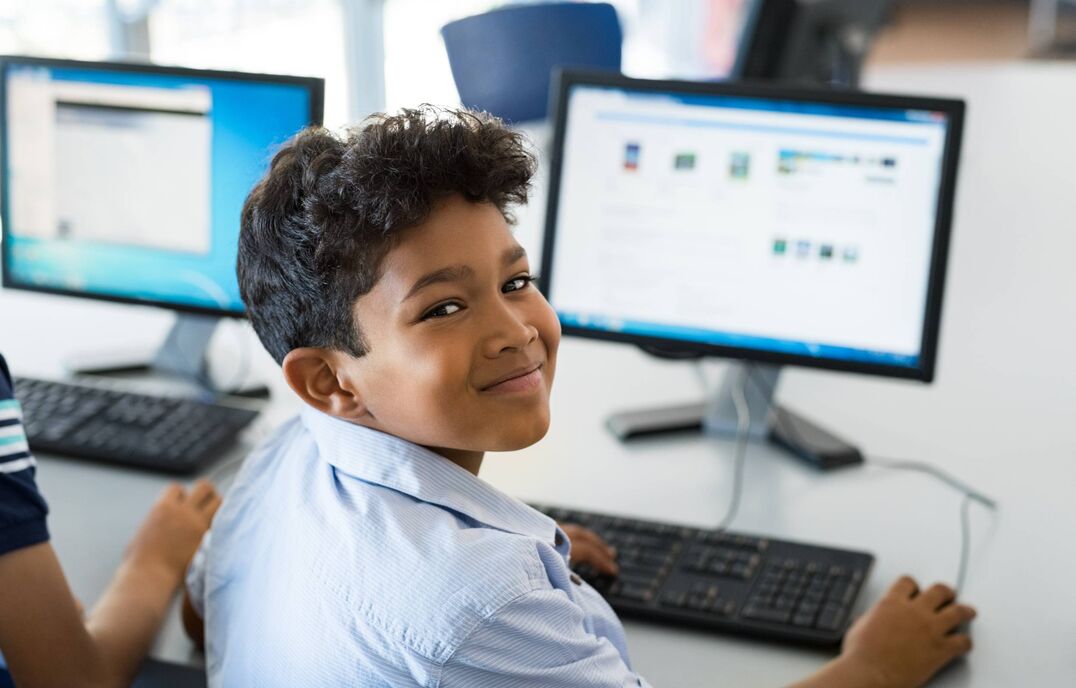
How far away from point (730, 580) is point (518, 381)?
0.33 meters

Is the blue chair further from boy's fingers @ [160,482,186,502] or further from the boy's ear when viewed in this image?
the boy's ear

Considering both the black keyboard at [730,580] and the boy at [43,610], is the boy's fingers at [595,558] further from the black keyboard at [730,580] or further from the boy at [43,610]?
the boy at [43,610]

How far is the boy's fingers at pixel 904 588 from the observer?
3.43 ft

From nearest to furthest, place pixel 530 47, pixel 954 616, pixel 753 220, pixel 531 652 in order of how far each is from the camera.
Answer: pixel 531 652
pixel 954 616
pixel 753 220
pixel 530 47

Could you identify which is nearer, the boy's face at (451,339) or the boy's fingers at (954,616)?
the boy's face at (451,339)

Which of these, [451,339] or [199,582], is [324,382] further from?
[199,582]

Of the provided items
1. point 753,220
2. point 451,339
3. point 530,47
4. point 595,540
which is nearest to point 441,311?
point 451,339

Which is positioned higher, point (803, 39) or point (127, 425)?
point (803, 39)

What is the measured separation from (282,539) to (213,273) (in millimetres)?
663

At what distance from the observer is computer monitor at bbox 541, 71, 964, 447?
1.30 metres

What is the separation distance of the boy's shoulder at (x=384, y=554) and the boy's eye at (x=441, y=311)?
0.11 m

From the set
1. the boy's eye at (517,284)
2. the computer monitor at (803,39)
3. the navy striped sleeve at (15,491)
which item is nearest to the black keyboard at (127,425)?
the navy striped sleeve at (15,491)

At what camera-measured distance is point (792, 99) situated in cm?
132

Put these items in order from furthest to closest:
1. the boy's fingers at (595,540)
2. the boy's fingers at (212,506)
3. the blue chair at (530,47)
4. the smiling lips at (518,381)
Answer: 1. the blue chair at (530,47)
2. the boy's fingers at (212,506)
3. the boy's fingers at (595,540)
4. the smiling lips at (518,381)
